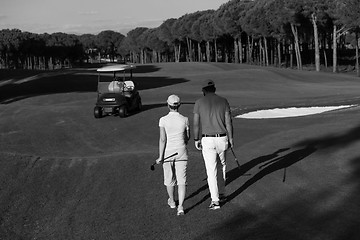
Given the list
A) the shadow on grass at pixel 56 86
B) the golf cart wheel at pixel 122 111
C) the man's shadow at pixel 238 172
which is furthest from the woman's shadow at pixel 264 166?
the shadow on grass at pixel 56 86

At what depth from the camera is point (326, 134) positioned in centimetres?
1562

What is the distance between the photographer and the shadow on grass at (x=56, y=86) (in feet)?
152

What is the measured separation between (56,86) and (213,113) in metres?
43.1

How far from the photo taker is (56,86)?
50812 mm

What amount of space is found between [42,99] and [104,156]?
2618cm

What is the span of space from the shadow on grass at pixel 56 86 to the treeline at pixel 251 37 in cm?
2631

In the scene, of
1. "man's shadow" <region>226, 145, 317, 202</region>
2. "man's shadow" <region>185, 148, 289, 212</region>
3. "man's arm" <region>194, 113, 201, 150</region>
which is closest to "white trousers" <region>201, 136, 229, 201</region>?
"man's arm" <region>194, 113, 201, 150</region>

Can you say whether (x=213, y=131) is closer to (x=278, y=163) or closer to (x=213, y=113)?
(x=213, y=113)

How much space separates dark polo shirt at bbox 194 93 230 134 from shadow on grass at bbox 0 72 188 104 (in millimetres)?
34608

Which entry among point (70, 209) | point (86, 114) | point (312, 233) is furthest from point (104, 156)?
point (86, 114)

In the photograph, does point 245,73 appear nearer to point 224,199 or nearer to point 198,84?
point 198,84

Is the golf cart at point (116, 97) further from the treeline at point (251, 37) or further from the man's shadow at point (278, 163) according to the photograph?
the treeline at point (251, 37)

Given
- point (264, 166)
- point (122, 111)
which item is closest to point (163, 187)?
point (264, 166)

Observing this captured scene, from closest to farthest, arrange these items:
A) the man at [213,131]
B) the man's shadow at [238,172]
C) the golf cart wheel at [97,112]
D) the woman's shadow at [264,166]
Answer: the man at [213,131] < the man's shadow at [238,172] < the woman's shadow at [264,166] < the golf cart wheel at [97,112]
